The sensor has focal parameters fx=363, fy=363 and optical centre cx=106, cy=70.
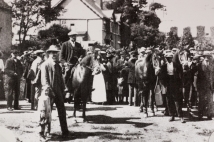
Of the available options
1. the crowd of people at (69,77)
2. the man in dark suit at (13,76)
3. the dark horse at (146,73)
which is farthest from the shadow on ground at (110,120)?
the man in dark suit at (13,76)

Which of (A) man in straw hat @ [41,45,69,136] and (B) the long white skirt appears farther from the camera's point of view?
(B) the long white skirt

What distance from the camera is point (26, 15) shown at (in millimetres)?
7645

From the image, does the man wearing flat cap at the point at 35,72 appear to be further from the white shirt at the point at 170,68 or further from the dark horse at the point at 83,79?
the white shirt at the point at 170,68

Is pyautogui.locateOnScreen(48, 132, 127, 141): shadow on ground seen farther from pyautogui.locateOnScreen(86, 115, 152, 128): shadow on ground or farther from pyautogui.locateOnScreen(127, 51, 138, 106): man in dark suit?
pyautogui.locateOnScreen(127, 51, 138, 106): man in dark suit

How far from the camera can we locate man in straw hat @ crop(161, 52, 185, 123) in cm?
884

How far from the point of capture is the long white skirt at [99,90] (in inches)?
342

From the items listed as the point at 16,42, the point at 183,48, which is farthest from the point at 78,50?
the point at 183,48

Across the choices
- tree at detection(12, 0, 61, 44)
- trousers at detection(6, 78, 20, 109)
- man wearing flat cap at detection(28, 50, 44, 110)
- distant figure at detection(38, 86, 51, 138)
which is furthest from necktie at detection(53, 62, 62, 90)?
trousers at detection(6, 78, 20, 109)

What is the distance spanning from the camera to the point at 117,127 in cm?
787

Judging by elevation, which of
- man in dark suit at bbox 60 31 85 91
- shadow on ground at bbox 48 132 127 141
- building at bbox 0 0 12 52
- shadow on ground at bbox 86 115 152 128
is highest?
building at bbox 0 0 12 52

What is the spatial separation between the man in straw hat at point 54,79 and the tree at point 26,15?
3.24ft

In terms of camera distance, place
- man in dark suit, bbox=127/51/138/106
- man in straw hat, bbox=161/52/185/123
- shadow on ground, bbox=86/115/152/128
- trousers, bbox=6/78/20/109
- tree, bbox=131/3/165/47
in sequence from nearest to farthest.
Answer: tree, bbox=131/3/165/47, shadow on ground, bbox=86/115/152/128, man in straw hat, bbox=161/52/185/123, trousers, bbox=6/78/20/109, man in dark suit, bbox=127/51/138/106

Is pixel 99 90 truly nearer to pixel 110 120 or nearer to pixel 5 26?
pixel 110 120

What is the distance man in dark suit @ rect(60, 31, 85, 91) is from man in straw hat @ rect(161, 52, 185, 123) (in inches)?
85.9
